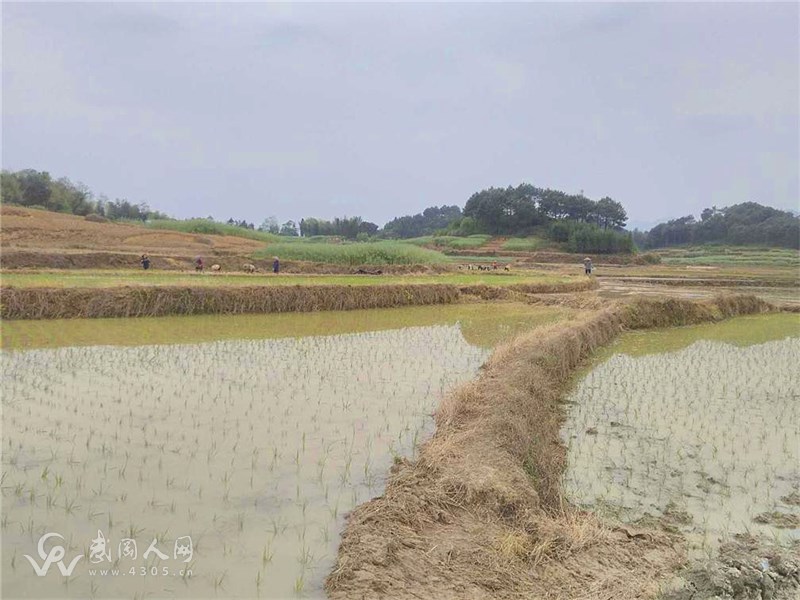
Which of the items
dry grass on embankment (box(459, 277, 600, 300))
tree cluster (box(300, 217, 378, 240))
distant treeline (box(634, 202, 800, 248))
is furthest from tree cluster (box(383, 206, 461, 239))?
dry grass on embankment (box(459, 277, 600, 300))

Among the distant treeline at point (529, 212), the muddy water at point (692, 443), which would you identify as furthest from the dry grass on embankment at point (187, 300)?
the distant treeline at point (529, 212)

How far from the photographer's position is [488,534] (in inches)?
129

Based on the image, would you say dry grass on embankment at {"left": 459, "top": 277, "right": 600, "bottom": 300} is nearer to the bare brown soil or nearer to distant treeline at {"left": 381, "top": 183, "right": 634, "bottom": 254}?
the bare brown soil

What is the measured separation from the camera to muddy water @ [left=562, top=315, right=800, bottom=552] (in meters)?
4.01

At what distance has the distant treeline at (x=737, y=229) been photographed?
5159cm

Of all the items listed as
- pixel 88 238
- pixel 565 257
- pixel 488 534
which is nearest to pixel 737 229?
pixel 565 257

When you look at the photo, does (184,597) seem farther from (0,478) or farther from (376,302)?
(376,302)

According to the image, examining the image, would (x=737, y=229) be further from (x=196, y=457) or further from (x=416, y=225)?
(x=196, y=457)

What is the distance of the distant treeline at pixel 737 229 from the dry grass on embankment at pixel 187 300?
50.8 meters

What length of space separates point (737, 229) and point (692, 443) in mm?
61835

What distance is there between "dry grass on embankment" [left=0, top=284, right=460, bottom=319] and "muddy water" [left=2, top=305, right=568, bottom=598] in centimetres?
251

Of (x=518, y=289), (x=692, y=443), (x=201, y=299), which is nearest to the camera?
(x=692, y=443)

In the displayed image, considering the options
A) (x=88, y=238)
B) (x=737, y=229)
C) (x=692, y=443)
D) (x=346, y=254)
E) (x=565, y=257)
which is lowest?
(x=692, y=443)

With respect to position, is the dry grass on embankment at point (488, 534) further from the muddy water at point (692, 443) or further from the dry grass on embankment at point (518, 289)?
the dry grass on embankment at point (518, 289)
